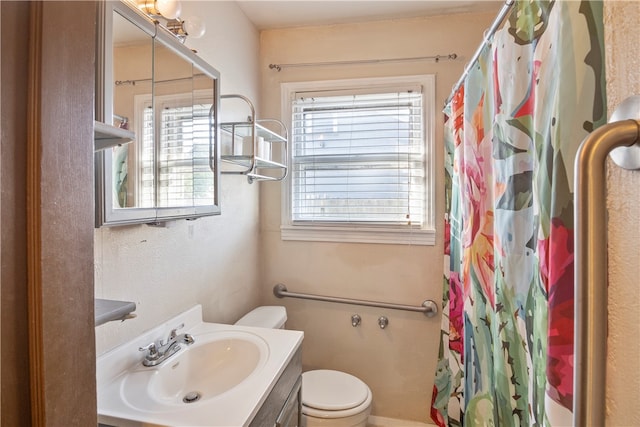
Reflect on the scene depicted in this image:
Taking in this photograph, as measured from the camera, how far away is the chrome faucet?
1054 mm

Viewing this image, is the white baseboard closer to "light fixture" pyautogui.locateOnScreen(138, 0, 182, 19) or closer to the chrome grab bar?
the chrome grab bar

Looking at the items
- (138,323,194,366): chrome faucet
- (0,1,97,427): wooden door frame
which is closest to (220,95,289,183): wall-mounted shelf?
(138,323,194,366): chrome faucet

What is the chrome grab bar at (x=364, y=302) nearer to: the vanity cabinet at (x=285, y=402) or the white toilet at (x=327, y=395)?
the white toilet at (x=327, y=395)

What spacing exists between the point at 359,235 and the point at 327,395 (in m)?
0.89

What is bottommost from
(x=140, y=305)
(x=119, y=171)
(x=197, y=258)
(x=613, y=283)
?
(x=140, y=305)

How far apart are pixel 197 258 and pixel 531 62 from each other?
1.35 metres

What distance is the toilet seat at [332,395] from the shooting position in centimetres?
153

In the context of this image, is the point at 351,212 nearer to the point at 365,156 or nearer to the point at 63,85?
the point at 365,156

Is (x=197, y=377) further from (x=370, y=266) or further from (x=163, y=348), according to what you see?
(x=370, y=266)

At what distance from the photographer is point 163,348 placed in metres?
1.11

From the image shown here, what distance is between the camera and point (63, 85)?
36 centimetres

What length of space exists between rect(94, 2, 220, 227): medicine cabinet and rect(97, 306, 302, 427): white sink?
0.47 metres

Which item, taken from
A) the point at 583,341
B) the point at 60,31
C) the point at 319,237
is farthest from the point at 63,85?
the point at 319,237

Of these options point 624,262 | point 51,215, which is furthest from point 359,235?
point 51,215
